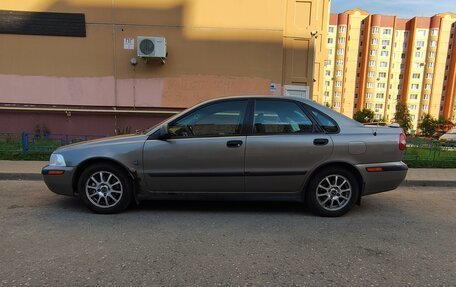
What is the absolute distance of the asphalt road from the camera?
2969mm

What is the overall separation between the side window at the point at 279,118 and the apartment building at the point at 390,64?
7767 cm

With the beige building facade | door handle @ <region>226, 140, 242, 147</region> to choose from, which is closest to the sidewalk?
the beige building facade

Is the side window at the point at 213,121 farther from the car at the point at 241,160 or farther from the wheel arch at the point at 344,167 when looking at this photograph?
the wheel arch at the point at 344,167

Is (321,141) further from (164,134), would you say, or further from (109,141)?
(109,141)

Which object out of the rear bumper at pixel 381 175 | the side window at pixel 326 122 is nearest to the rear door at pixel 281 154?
the side window at pixel 326 122

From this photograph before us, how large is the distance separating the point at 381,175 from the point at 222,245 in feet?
8.00

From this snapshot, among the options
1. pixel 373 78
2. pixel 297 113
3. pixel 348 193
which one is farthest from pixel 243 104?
pixel 373 78

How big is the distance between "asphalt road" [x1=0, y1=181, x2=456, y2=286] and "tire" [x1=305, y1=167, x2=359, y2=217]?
0.52 feet

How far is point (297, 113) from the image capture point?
→ 464cm

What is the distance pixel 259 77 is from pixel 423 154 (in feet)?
17.7

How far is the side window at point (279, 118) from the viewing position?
14.9ft

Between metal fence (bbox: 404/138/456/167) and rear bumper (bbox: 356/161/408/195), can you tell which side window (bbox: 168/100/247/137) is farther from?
metal fence (bbox: 404/138/456/167)

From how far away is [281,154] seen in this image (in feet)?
14.6

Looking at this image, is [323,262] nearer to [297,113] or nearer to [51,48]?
[297,113]
